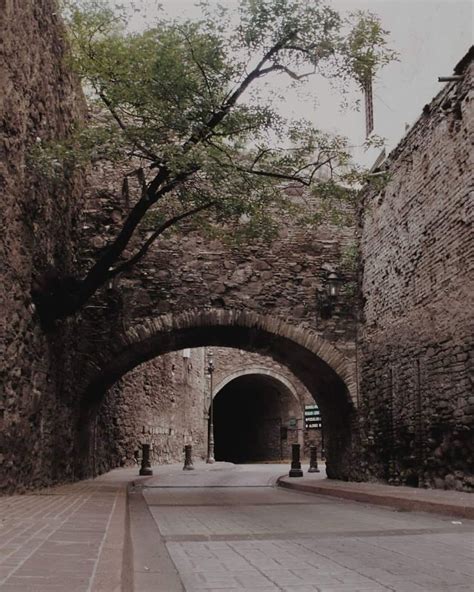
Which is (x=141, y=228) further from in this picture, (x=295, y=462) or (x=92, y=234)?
(x=295, y=462)

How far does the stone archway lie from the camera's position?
12508 mm

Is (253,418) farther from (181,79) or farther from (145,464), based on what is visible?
(181,79)

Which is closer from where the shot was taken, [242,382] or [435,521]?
[435,521]

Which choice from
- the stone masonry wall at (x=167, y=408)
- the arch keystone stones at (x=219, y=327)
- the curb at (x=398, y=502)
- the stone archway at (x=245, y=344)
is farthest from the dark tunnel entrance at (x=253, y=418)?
the curb at (x=398, y=502)

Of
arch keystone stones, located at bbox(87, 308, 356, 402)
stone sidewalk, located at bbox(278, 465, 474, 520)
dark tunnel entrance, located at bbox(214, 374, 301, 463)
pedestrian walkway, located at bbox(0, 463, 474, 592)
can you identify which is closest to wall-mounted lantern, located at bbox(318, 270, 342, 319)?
arch keystone stones, located at bbox(87, 308, 356, 402)

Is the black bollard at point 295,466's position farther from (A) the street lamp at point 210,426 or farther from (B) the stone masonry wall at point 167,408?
(A) the street lamp at point 210,426

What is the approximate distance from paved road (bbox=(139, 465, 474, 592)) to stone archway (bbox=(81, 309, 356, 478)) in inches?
166

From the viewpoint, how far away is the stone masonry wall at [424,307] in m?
8.91

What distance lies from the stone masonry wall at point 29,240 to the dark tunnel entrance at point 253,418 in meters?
18.6

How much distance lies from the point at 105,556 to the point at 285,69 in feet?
23.0

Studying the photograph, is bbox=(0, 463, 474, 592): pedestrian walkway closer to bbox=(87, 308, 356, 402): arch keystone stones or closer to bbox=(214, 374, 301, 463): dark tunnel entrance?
bbox=(87, 308, 356, 402): arch keystone stones

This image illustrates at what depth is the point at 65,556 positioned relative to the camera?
3.39m

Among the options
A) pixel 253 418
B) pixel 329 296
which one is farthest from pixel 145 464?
pixel 253 418

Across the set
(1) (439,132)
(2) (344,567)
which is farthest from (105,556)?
(1) (439,132)
